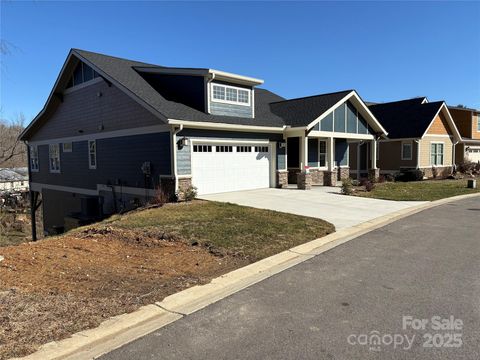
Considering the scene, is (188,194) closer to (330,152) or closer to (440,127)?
(330,152)

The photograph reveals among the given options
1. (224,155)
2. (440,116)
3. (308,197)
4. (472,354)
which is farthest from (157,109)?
(440,116)

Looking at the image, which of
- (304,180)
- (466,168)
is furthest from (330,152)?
(466,168)

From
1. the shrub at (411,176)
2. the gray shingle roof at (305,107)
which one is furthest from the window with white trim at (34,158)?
the shrub at (411,176)

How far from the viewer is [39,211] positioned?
34000mm

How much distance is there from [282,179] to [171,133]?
7177 mm

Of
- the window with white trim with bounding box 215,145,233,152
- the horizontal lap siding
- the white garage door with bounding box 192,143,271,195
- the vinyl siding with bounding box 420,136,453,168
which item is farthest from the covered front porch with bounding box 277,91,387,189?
the vinyl siding with bounding box 420,136,453,168

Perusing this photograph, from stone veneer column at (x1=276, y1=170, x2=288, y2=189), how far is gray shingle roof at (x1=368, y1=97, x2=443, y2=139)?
12.8 meters

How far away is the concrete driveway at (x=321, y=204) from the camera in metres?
11.5

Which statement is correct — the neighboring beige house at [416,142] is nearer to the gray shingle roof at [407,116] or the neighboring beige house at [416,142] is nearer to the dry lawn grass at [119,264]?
the gray shingle roof at [407,116]

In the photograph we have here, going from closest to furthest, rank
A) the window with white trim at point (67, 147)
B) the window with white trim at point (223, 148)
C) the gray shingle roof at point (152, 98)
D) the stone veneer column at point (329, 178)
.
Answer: the gray shingle roof at point (152, 98)
the window with white trim at point (223, 148)
the stone veneer column at point (329, 178)
the window with white trim at point (67, 147)

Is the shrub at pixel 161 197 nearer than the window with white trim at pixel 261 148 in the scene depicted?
Yes

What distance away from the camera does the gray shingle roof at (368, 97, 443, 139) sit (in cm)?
2733

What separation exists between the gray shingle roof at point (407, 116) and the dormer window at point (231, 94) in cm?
1489

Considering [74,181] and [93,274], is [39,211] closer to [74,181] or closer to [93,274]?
[74,181]
